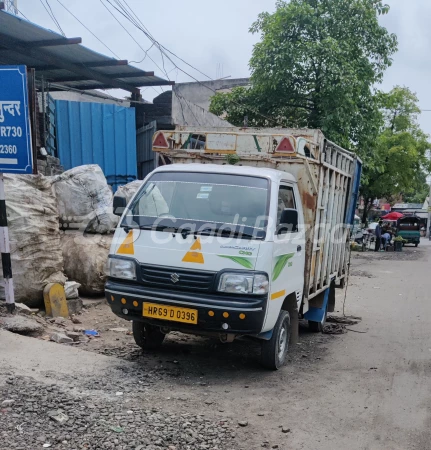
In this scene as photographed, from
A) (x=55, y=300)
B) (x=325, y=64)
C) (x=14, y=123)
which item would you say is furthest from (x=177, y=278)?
(x=325, y=64)

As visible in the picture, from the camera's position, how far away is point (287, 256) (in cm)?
488

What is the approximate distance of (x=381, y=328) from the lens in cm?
769

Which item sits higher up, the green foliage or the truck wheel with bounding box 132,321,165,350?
the green foliage

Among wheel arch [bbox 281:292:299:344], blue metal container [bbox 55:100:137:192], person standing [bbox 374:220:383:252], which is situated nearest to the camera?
wheel arch [bbox 281:292:299:344]

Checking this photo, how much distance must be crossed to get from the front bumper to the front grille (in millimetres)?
58

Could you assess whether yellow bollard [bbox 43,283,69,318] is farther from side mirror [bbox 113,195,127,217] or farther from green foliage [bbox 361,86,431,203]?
green foliage [bbox 361,86,431,203]

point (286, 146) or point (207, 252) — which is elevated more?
point (286, 146)

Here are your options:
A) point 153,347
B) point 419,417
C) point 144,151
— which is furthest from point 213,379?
point 144,151

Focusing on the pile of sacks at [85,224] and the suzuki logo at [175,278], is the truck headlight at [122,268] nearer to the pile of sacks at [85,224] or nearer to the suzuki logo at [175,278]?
the suzuki logo at [175,278]

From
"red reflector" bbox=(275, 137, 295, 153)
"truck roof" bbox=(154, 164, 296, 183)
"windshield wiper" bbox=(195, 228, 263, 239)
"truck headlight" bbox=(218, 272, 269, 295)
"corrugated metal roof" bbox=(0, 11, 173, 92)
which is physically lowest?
"truck headlight" bbox=(218, 272, 269, 295)

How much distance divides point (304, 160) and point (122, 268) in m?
2.33

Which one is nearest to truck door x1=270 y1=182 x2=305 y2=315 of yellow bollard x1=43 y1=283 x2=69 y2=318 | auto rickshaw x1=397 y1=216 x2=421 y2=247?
yellow bollard x1=43 y1=283 x2=69 y2=318

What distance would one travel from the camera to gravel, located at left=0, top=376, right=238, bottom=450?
3172 millimetres

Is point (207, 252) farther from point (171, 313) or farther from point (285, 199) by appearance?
point (285, 199)
